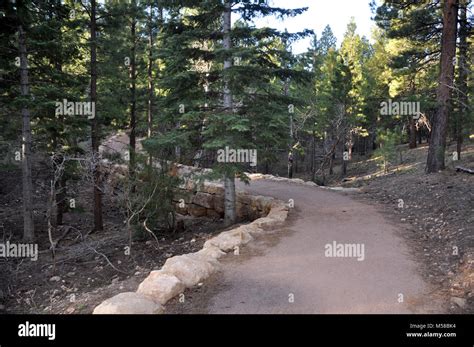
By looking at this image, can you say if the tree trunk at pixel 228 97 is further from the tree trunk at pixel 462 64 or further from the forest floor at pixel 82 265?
the tree trunk at pixel 462 64

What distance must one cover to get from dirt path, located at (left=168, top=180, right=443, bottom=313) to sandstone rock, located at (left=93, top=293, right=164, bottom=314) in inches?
12.7

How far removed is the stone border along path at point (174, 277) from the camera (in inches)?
189

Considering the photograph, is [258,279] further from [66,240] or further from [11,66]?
[11,66]

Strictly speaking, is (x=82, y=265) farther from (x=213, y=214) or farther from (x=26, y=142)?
(x=213, y=214)

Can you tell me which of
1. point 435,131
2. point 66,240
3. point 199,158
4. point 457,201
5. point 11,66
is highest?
point 11,66

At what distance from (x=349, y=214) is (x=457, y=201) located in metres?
2.96

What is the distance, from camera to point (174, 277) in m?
5.67

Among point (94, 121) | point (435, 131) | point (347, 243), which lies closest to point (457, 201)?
point (347, 243)

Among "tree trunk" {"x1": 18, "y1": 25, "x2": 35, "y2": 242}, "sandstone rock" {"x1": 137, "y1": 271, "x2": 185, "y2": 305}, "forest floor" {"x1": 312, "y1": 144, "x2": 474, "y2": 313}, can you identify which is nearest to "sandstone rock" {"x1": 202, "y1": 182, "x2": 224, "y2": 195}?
"forest floor" {"x1": 312, "y1": 144, "x2": 474, "y2": 313}

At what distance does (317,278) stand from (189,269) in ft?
7.30

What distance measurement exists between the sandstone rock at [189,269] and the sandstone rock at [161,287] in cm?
18

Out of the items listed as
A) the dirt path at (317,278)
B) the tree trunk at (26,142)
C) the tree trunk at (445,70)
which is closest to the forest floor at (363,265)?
the dirt path at (317,278)

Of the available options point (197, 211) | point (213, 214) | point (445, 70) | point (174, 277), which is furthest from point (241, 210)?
point (445, 70)

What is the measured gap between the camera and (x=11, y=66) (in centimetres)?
1175
